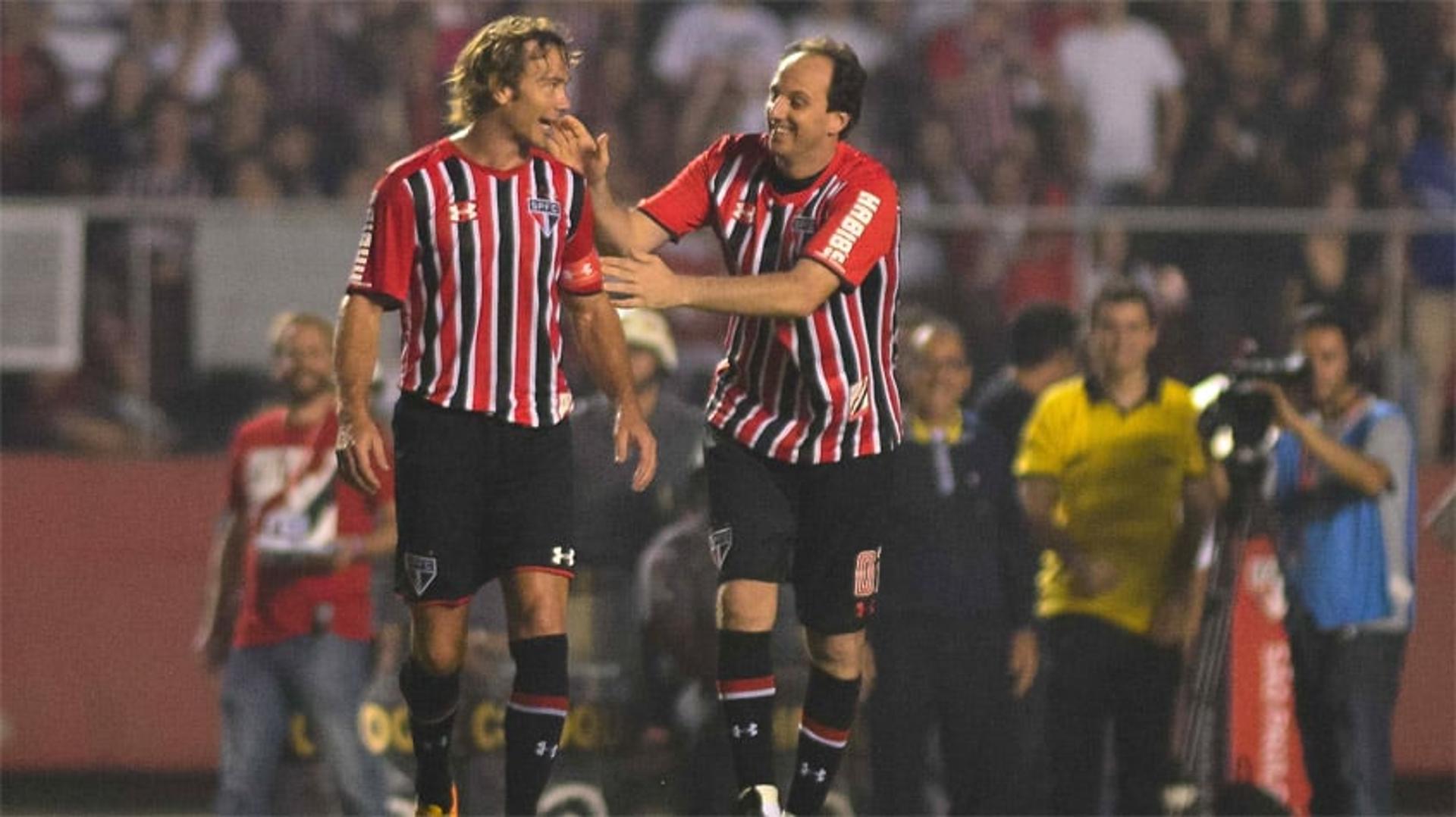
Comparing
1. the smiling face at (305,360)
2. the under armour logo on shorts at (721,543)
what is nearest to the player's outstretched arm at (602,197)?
the under armour logo on shorts at (721,543)

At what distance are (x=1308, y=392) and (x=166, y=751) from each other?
20.7ft

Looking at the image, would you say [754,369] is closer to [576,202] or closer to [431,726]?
[576,202]

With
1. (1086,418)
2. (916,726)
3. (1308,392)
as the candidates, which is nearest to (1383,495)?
(1308,392)

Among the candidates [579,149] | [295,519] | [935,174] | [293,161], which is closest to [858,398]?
[579,149]

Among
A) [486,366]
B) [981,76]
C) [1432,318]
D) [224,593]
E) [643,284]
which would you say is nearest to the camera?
[643,284]

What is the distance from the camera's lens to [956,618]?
10250 millimetres

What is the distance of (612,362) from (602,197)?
47 centimetres

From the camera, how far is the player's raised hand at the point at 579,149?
737cm

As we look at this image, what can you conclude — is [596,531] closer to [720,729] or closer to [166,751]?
[720,729]

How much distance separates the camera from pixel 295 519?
10.1m

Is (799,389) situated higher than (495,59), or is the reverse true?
(495,59)

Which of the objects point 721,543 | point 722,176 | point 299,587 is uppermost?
point 722,176

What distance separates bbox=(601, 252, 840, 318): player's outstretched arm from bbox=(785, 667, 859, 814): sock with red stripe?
1184 mm

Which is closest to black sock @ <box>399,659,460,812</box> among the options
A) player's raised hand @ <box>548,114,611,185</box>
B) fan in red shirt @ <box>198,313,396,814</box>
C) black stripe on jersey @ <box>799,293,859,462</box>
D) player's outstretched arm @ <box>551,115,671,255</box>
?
black stripe on jersey @ <box>799,293,859,462</box>
